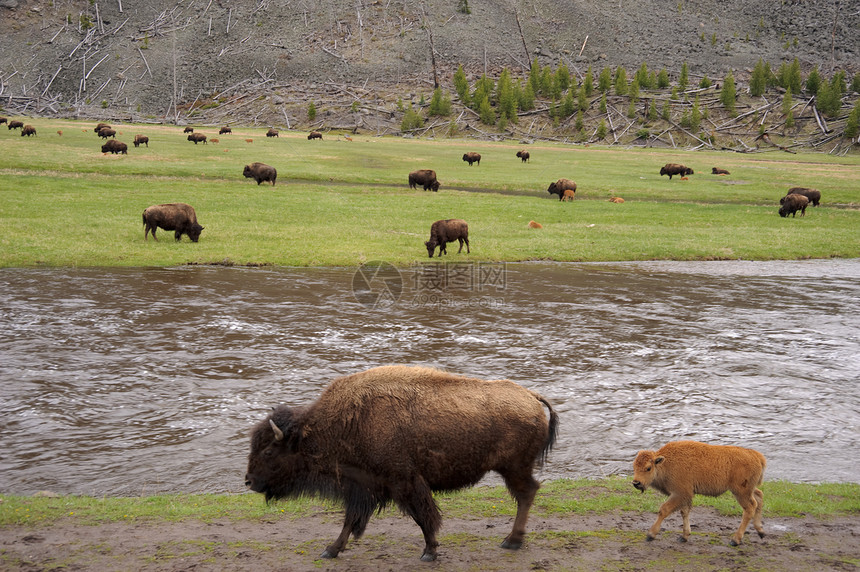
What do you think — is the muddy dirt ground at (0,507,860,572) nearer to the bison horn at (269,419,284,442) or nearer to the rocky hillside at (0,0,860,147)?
the bison horn at (269,419,284,442)

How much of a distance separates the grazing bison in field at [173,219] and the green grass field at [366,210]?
1.64 ft

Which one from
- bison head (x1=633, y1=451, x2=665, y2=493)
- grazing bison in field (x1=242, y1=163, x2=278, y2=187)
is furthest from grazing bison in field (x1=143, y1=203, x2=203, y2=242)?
bison head (x1=633, y1=451, x2=665, y2=493)

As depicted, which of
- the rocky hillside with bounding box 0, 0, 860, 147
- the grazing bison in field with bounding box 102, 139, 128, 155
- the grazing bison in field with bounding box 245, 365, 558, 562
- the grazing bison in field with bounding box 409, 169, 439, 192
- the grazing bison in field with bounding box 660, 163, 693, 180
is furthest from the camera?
the rocky hillside with bounding box 0, 0, 860, 147

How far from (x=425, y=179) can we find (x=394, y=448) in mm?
39086

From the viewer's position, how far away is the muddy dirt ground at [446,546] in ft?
21.1

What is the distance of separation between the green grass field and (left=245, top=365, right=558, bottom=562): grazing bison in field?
17.0m

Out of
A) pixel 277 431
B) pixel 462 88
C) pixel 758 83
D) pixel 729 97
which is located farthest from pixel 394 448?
pixel 758 83

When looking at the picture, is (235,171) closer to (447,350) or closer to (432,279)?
(432,279)

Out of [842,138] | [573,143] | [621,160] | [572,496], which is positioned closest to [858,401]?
[572,496]

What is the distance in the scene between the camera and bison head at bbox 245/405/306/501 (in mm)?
6855

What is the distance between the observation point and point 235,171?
154 feet

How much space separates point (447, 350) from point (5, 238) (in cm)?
1891

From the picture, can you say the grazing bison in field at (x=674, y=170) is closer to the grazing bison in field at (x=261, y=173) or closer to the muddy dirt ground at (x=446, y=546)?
the grazing bison in field at (x=261, y=173)

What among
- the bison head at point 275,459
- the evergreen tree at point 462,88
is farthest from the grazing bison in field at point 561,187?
the evergreen tree at point 462,88
